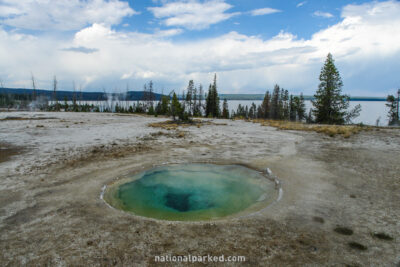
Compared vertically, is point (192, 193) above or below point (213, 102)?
below

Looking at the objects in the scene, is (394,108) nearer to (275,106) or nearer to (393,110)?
(393,110)

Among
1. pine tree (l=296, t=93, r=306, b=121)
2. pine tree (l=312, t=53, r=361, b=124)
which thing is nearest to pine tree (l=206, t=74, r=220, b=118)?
pine tree (l=296, t=93, r=306, b=121)

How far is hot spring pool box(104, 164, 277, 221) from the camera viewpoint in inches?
223

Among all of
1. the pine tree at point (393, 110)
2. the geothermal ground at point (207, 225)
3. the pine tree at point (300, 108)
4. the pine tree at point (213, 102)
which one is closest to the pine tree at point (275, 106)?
the pine tree at point (300, 108)

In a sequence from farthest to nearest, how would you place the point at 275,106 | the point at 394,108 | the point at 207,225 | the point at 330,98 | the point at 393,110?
1. the point at 275,106
2. the point at 393,110
3. the point at 394,108
4. the point at 330,98
5. the point at 207,225

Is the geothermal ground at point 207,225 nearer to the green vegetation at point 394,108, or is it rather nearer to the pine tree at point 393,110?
the green vegetation at point 394,108

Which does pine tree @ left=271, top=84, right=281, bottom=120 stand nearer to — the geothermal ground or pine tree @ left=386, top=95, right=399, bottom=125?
pine tree @ left=386, top=95, right=399, bottom=125

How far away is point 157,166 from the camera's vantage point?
30.9 feet

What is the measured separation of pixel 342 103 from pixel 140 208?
36.1 metres

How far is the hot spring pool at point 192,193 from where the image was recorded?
5.65 m

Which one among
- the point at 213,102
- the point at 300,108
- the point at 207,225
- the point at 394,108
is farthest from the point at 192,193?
the point at 300,108

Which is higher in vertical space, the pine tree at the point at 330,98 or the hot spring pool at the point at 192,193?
the pine tree at the point at 330,98

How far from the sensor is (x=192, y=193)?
695 centimetres

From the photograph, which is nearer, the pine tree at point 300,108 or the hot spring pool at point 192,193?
the hot spring pool at point 192,193
